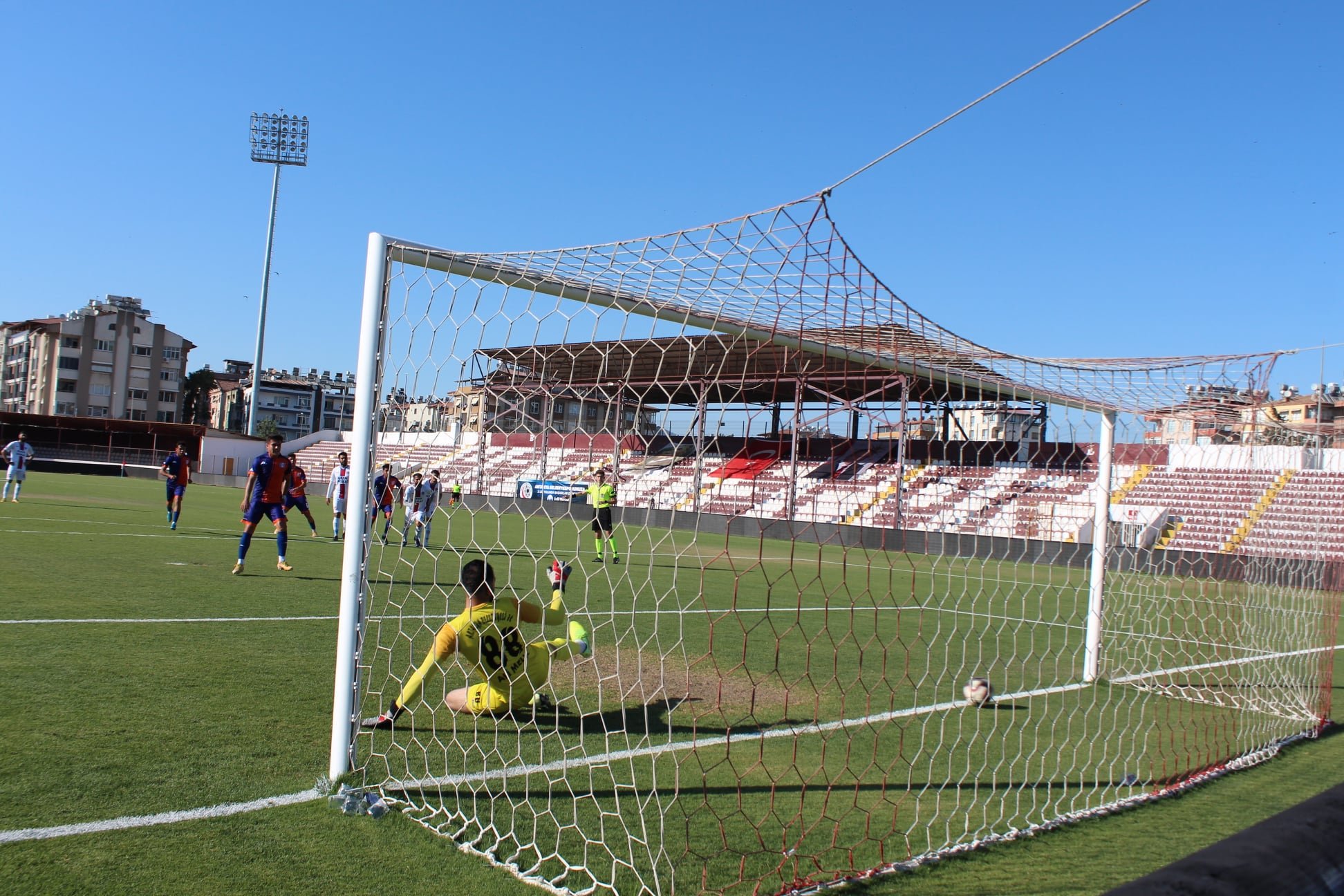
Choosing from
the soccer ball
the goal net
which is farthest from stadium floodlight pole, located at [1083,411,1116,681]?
the soccer ball

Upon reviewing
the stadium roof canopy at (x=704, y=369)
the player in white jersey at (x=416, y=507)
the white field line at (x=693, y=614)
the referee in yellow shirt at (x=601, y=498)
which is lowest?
the white field line at (x=693, y=614)

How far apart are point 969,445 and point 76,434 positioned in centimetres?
5776

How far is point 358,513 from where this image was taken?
13.1ft

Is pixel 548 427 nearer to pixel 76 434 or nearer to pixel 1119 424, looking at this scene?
pixel 1119 424

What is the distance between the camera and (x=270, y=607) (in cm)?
840

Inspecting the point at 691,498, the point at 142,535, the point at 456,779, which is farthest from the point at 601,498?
the point at 142,535

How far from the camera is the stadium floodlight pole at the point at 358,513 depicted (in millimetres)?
3979

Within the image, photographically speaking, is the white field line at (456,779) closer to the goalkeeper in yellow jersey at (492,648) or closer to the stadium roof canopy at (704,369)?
the goalkeeper in yellow jersey at (492,648)

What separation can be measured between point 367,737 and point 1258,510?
800 inches

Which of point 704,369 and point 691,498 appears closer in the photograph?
point 704,369

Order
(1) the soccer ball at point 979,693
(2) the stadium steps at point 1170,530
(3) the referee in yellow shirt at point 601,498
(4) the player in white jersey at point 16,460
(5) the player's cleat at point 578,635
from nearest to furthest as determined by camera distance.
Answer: (3) the referee in yellow shirt at point 601,498, (5) the player's cleat at point 578,635, (1) the soccer ball at point 979,693, (4) the player in white jersey at point 16,460, (2) the stadium steps at point 1170,530

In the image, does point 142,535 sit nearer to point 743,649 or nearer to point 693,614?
point 693,614

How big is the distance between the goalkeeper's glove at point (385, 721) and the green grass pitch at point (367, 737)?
95 millimetres

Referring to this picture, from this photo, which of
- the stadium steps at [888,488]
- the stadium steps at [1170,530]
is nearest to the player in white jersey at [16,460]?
the stadium steps at [888,488]
